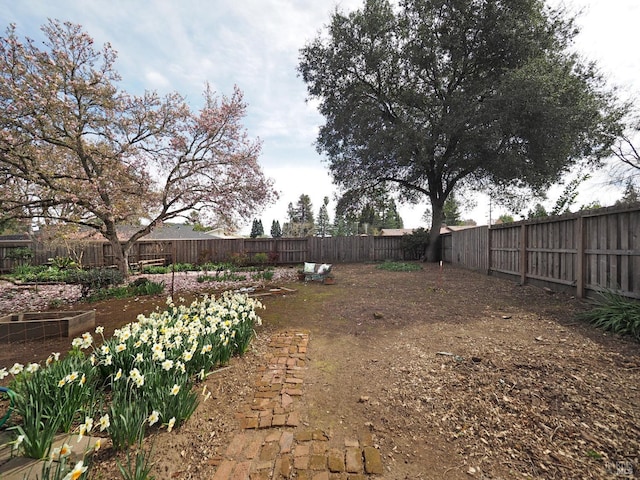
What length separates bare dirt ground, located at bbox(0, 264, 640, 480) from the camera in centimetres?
154

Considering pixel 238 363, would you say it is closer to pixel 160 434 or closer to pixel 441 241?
pixel 160 434

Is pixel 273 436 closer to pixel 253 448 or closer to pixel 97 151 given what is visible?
pixel 253 448

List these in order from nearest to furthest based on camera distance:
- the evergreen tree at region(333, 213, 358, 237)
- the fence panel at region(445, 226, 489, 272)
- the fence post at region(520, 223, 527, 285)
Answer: the fence post at region(520, 223, 527, 285) < the fence panel at region(445, 226, 489, 272) < the evergreen tree at region(333, 213, 358, 237)

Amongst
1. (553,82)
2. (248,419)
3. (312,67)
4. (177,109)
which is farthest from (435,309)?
(312,67)

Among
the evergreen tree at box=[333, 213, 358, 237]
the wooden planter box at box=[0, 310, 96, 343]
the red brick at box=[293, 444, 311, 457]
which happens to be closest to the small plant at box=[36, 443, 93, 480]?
the red brick at box=[293, 444, 311, 457]

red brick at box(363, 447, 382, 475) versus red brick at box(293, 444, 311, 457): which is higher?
red brick at box(363, 447, 382, 475)

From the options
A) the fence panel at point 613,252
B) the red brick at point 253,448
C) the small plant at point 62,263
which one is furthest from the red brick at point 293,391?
the small plant at point 62,263

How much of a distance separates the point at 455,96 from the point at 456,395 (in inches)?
491

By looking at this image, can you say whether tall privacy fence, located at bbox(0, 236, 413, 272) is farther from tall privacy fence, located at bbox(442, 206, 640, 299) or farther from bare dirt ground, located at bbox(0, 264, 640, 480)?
bare dirt ground, located at bbox(0, 264, 640, 480)

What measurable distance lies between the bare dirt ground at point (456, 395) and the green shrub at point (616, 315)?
0.20m

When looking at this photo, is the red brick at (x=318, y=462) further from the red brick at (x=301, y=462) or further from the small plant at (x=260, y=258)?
the small plant at (x=260, y=258)

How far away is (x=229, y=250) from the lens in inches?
585

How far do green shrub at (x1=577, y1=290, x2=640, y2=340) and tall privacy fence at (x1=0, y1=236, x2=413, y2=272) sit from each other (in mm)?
11519

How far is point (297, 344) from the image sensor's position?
11.1 feet
